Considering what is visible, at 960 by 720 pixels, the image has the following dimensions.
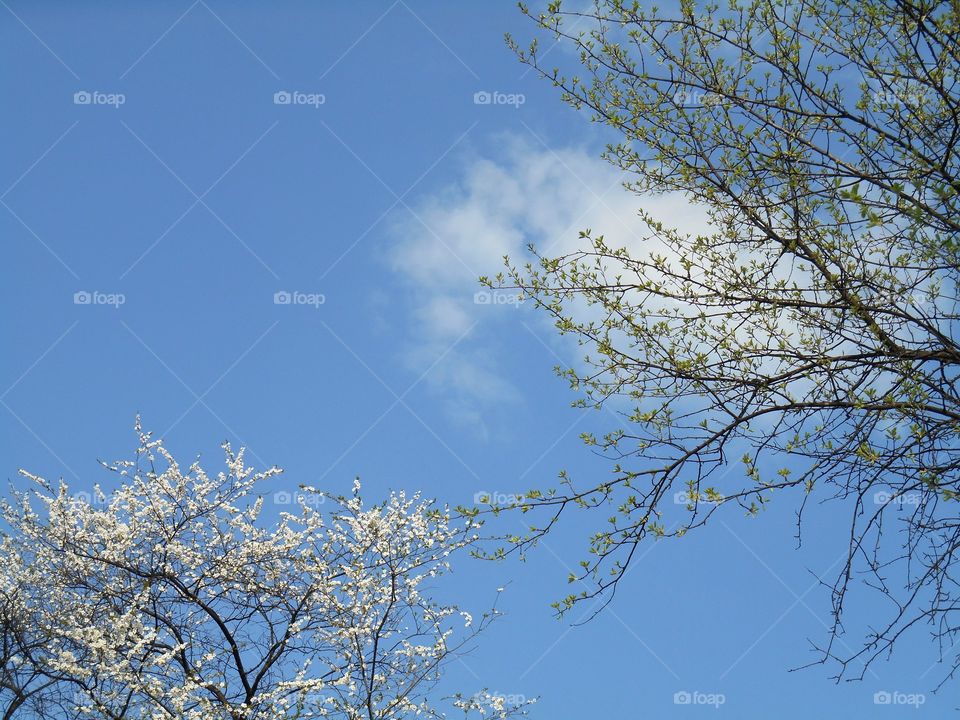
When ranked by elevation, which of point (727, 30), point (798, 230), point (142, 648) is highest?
point (727, 30)

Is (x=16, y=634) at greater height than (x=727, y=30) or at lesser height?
lesser

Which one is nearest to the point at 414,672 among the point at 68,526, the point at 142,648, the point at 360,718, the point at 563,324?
the point at 360,718

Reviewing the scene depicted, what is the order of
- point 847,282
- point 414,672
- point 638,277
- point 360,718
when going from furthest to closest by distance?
point 414,672, point 360,718, point 638,277, point 847,282

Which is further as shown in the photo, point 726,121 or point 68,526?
point 68,526

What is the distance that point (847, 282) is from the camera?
15.0 feet

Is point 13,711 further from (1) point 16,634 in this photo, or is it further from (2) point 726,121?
(2) point 726,121

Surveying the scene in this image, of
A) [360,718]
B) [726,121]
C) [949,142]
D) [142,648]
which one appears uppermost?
[726,121]

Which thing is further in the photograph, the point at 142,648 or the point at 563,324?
the point at 142,648

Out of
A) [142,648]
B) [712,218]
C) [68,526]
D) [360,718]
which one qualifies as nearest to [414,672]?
[360,718]

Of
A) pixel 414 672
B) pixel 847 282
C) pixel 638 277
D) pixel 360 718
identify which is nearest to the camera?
pixel 847 282

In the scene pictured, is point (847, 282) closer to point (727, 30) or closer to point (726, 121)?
point (726, 121)

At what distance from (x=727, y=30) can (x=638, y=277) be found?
62.7 inches

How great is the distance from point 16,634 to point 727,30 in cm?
966

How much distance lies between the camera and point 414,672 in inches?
355
